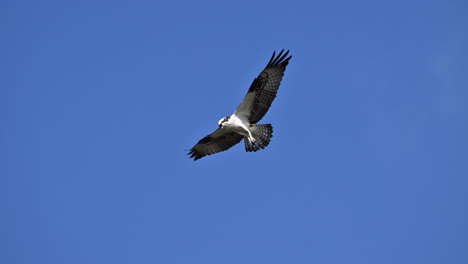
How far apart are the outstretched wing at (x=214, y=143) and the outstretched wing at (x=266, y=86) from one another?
3.22 ft

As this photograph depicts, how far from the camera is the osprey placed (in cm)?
1680

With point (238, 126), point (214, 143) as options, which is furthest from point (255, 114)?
point (214, 143)

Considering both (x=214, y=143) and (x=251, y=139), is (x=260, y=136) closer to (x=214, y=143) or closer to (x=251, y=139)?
(x=251, y=139)

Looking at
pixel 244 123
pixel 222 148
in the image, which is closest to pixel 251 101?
pixel 244 123

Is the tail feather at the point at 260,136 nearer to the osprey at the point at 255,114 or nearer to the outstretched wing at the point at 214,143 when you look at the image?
the osprey at the point at 255,114

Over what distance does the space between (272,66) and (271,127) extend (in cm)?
135

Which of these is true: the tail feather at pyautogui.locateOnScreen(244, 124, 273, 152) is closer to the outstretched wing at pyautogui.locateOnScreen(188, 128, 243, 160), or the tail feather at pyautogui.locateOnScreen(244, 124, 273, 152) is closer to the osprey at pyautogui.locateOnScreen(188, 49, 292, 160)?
the osprey at pyautogui.locateOnScreen(188, 49, 292, 160)

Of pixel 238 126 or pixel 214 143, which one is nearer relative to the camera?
pixel 238 126

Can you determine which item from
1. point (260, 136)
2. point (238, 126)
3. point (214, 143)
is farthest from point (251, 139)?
point (214, 143)

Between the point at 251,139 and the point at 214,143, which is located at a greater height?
the point at 214,143

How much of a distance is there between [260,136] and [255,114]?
0.53m

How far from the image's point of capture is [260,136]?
1734cm

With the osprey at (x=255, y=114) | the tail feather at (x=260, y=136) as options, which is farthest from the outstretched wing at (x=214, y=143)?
the tail feather at (x=260, y=136)

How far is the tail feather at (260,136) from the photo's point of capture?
17297 mm
